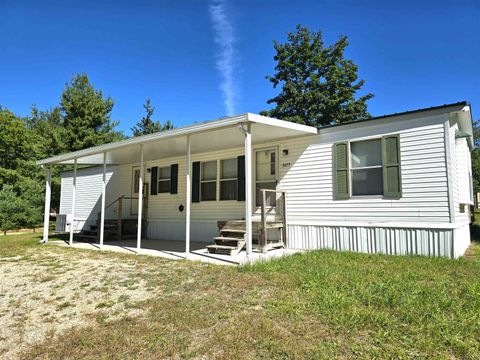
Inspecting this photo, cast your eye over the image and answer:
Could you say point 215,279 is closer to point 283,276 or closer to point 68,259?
point 283,276

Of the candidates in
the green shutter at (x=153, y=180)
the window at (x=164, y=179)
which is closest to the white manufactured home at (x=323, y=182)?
the window at (x=164, y=179)

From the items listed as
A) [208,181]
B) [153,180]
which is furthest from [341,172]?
[153,180]

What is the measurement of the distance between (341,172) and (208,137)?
323 centimetres

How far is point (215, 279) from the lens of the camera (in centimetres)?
512

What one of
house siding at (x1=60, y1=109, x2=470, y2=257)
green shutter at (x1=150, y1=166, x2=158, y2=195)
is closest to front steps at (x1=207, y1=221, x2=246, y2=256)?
house siding at (x1=60, y1=109, x2=470, y2=257)

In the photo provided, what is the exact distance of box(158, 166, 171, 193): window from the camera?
11.8 m

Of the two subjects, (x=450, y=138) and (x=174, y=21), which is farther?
(x=174, y=21)

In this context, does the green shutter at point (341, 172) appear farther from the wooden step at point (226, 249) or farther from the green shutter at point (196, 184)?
the green shutter at point (196, 184)

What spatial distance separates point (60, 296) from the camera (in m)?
4.73

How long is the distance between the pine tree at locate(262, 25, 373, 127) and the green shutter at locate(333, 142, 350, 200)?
15900mm

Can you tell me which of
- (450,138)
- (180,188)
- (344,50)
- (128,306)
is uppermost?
(344,50)

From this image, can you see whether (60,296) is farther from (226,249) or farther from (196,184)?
(196,184)

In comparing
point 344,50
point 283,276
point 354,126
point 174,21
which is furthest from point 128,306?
point 344,50

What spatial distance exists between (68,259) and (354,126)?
705cm
